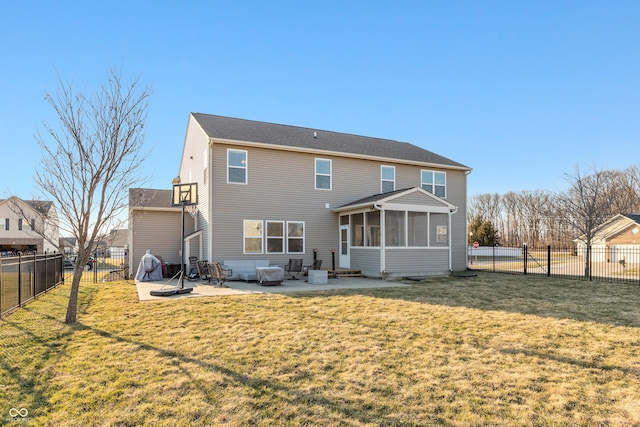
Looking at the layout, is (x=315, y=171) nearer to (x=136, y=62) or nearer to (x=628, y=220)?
(x=136, y=62)

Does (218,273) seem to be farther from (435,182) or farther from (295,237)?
(435,182)

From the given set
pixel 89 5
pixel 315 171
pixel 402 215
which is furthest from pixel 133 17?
pixel 402 215

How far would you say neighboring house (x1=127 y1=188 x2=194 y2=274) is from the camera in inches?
643

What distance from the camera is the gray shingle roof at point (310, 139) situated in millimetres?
15358

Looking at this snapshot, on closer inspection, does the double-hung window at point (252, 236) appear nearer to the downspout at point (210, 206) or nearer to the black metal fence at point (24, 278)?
the downspout at point (210, 206)

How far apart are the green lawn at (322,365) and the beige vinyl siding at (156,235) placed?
8145 mm

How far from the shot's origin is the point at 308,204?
16.0 meters

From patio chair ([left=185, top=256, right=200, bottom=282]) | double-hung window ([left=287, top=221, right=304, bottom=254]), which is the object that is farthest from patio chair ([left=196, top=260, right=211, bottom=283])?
double-hung window ([left=287, top=221, right=304, bottom=254])

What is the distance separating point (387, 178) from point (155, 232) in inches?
434

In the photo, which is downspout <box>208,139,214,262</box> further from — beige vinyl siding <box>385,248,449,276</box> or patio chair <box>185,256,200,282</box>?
beige vinyl siding <box>385,248,449,276</box>

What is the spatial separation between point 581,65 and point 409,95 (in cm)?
670

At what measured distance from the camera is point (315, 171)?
1625 cm

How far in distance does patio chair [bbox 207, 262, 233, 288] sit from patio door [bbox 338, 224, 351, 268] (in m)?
5.32

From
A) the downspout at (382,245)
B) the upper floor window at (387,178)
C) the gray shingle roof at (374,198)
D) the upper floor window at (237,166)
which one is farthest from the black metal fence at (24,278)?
the upper floor window at (387,178)
